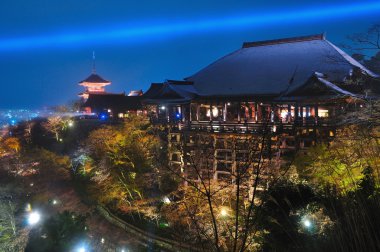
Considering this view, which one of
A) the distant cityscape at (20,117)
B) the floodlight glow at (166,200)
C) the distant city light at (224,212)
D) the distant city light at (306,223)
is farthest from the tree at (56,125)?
the distant city light at (306,223)

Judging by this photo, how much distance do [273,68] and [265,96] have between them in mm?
3149

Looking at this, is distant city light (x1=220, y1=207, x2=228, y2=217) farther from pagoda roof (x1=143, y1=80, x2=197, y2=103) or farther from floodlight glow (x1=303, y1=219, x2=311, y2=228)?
pagoda roof (x1=143, y1=80, x2=197, y2=103)

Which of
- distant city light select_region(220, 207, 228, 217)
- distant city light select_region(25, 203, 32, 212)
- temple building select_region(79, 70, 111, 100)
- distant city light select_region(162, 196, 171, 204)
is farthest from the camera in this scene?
temple building select_region(79, 70, 111, 100)

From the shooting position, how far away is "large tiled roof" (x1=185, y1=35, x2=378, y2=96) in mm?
16359

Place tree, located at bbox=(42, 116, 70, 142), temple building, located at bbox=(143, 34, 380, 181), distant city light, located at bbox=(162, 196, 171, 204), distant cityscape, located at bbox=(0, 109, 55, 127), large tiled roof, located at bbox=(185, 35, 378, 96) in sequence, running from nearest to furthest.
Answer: temple building, located at bbox=(143, 34, 380, 181), large tiled roof, located at bbox=(185, 35, 378, 96), distant city light, located at bbox=(162, 196, 171, 204), tree, located at bbox=(42, 116, 70, 142), distant cityscape, located at bbox=(0, 109, 55, 127)

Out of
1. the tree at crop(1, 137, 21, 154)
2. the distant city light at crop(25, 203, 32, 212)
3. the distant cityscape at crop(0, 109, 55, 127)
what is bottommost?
the distant city light at crop(25, 203, 32, 212)

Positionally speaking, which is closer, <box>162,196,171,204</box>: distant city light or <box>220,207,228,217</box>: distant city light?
<box>220,207,228,217</box>: distant city light

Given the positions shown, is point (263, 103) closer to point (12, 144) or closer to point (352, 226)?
point (352, 226)

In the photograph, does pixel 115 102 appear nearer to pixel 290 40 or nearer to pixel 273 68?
pixel 290 40

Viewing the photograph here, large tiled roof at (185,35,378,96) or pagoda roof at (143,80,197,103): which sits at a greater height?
large tiled roof at (185,35,378,96)

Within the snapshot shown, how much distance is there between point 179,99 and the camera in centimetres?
1842

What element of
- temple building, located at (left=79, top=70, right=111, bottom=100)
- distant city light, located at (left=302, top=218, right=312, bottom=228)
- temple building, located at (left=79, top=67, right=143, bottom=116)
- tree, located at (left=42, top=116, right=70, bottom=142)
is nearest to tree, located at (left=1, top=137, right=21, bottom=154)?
tree, located at (left=42, top=116, right=70, bottom=142)

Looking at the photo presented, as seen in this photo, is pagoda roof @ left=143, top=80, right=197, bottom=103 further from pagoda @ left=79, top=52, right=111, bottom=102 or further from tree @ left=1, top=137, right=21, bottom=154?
pagoda @ left=79, top=52, right=111, bottom=102

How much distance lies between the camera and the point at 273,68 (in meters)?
18.7
